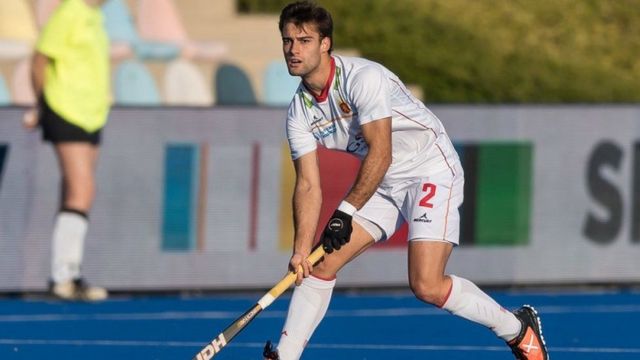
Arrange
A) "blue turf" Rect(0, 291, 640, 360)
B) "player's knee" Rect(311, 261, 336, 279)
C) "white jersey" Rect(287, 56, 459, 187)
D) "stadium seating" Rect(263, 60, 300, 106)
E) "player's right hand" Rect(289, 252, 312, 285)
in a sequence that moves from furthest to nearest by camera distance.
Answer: "stadium seating" Rect(263, 60, 300, 106), "blue turf" Rect(0, 291, 640, 360), "player's knee" Rect(311, 261, 336, 279), "player's right hand" Rect(289, 252, 312, 285), "white jersey" Rect(287, 56, 459, 187)

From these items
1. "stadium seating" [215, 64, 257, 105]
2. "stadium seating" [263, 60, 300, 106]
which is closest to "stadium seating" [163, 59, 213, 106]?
"stadium seating" [215, 64, 257, 105]

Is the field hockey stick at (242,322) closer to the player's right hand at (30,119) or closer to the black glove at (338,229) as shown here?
the black glove at (338,229)

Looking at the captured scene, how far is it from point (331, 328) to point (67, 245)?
2.05m

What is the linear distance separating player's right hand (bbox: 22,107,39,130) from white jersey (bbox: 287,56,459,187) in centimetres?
404

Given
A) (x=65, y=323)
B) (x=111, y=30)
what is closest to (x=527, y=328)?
(x=65, y=323)

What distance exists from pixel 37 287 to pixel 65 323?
106cm

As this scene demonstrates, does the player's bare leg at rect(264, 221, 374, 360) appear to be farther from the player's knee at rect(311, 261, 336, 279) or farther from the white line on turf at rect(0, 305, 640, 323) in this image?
the white line on turf at rect(0, 305, 640, 323)

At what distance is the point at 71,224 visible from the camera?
443 inches

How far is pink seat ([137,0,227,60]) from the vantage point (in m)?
15.3

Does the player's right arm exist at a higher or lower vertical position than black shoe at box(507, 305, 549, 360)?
higher

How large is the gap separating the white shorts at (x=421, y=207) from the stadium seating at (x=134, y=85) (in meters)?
6.96

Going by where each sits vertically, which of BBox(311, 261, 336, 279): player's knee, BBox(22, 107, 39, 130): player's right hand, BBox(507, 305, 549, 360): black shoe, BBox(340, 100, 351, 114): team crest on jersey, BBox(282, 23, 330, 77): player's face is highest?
BBox(282, 23, 330, 77): player's face

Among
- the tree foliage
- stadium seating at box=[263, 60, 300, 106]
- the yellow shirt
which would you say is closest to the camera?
the yellow shirt

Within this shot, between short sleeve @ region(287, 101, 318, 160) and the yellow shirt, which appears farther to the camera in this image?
the yellow shirt
